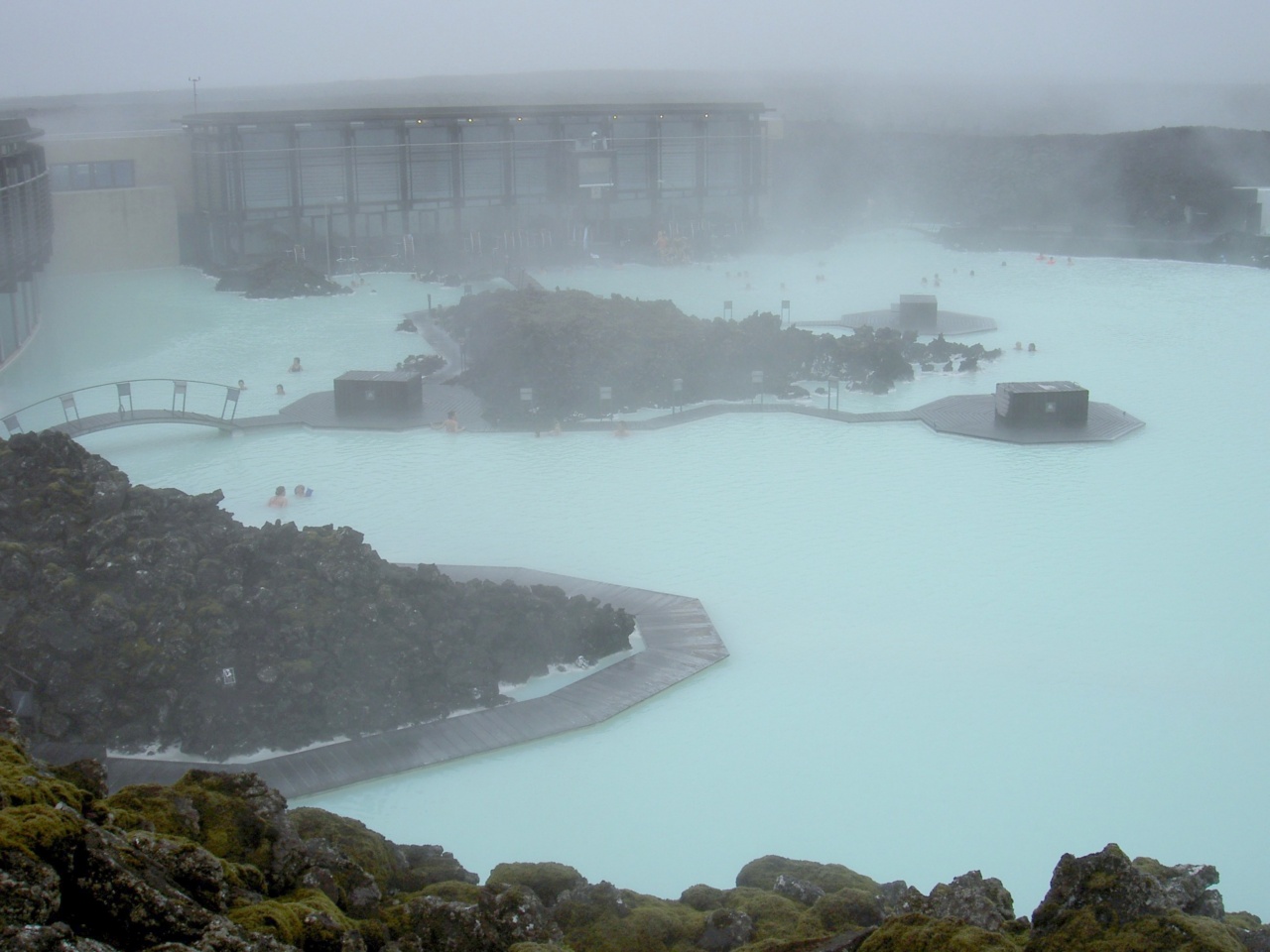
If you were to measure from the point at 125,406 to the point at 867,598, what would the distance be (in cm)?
886

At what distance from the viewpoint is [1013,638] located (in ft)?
27.3

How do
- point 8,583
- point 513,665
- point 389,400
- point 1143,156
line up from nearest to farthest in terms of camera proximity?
point 8,583 → point 513,665 → point 389,400 → point 1143,156

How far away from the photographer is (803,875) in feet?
17.3

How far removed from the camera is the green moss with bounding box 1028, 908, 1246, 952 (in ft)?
11.6

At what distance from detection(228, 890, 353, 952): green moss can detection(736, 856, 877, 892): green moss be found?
2060 mm

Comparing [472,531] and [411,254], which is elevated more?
[411,254]

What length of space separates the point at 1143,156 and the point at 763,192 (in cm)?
1090

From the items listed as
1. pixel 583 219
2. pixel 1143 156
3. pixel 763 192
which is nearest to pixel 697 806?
pixel 583 219

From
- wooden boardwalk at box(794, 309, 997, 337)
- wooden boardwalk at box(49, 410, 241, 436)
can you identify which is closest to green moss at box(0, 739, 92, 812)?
wooden boardwalk at box(49, 410, 241, 436)

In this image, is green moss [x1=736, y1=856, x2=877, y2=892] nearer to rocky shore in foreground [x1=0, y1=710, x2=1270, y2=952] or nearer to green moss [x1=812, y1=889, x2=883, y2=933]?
rocky shore in foreground [x1=0, y1=710, x2=1270, y2=952]

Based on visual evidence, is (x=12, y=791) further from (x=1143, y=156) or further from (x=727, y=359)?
(x=1143, y=156)

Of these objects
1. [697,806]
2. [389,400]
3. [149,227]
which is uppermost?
[149,227]

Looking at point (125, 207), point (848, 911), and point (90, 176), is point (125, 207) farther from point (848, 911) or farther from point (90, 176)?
point (848, 911)

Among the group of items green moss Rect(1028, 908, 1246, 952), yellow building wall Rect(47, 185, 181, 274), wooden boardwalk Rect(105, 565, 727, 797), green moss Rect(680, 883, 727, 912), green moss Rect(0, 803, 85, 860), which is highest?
yellow building wall Rect(47, 185, 181, 274)
